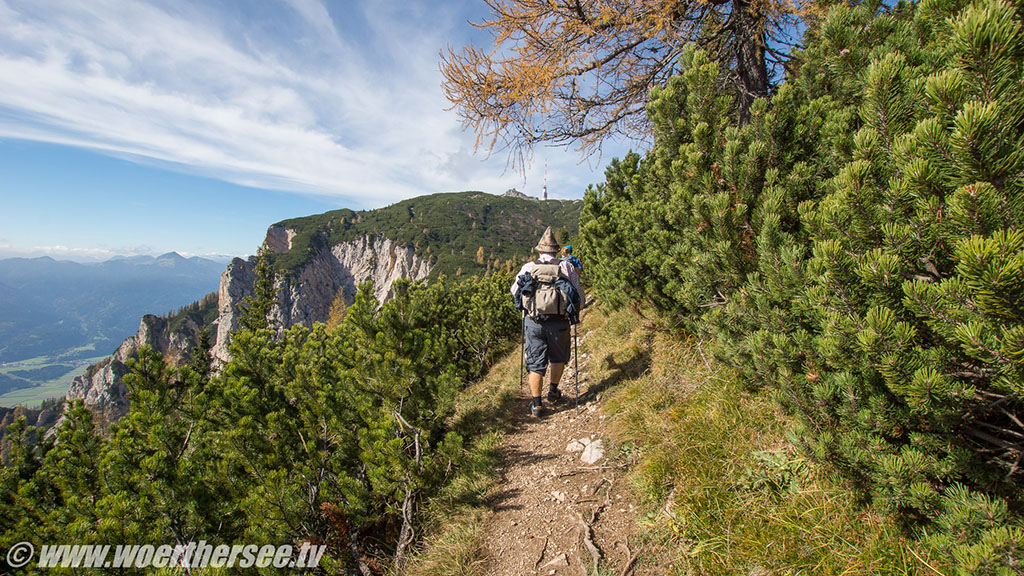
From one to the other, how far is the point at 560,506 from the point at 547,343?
2.27 metres

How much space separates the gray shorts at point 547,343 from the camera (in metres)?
5.18

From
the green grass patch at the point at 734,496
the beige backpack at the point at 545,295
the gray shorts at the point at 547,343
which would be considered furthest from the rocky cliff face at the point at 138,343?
the green grass patch at the point at 734,496

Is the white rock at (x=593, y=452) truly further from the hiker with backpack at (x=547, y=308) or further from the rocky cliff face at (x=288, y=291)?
the rocky cliff face at (x=288, y=291)

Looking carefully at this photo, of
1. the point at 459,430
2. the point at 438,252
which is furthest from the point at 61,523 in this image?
the point at 438,252

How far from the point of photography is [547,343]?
5238 millimetres

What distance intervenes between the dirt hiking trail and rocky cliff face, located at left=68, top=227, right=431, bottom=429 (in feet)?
192

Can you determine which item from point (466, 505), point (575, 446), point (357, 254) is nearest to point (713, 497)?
point (575, 446)

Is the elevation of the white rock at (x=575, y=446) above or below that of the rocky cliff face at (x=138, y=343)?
above

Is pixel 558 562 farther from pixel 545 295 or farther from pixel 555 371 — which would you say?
pixel 545 295

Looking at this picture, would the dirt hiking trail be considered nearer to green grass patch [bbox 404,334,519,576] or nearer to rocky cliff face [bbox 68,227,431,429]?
green grass patch [bbox 404,334,519,576]

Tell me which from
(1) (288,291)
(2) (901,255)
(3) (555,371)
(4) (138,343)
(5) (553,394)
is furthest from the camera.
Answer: (1) (288,291)

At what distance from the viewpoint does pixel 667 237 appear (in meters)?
4.48
